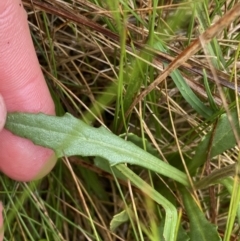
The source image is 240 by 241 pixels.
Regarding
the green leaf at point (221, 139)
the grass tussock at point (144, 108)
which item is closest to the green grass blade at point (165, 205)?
the grass tussock at point (144, 108)

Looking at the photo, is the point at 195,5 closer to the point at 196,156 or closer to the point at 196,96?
the point at 196,96

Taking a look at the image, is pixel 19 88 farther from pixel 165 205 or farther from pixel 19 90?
pixel 165 205

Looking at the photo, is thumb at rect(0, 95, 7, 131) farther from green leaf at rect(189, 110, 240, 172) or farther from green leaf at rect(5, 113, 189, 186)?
green leaf at rect(189, 110, 240, 172)

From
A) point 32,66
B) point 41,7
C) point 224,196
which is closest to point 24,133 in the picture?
point 32,66

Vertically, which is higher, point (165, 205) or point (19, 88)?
point (19, 88)

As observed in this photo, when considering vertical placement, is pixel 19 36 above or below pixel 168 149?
above

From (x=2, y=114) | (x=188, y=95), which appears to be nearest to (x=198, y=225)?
(x=188, y=95)
